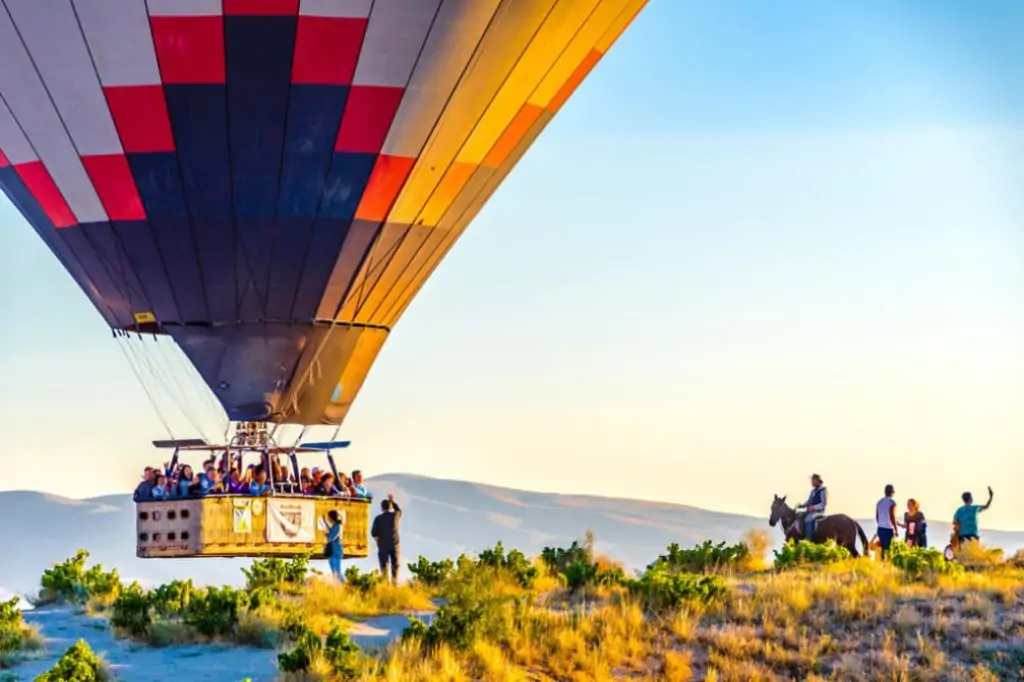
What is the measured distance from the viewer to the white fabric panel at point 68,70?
2339 cm

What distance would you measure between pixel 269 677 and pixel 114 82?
899 cm

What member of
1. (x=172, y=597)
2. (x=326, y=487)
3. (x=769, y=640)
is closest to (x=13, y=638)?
(x=172, y=597)

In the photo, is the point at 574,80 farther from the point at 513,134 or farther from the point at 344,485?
the point at 344,485

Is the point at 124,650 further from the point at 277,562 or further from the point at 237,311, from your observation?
the point at 237,311

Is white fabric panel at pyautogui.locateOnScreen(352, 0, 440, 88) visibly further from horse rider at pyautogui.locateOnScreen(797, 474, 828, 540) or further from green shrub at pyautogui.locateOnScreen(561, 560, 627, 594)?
horse rider at pyautogui.locateOnScreen(797, 474, 828, 540)

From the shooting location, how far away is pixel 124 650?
68.3 ft

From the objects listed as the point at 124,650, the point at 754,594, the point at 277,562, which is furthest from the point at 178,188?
the point at 754,594

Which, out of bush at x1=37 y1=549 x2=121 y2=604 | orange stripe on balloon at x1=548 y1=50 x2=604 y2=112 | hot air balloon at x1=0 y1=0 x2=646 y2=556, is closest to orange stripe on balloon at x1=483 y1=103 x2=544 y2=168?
hot air balloon at x1=0 y1=0 x2=646 y2=556

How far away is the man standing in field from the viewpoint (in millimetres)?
25984

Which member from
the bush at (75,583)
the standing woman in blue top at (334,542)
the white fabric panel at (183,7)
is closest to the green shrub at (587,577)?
the standing woman in blue top at (334,542)

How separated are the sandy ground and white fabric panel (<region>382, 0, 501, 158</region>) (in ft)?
21.9

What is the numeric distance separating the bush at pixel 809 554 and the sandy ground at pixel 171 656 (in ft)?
20.2

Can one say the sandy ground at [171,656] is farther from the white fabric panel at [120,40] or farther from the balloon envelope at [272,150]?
the white fabric panel at [120,40]

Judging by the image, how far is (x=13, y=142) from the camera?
2558 centimetres
